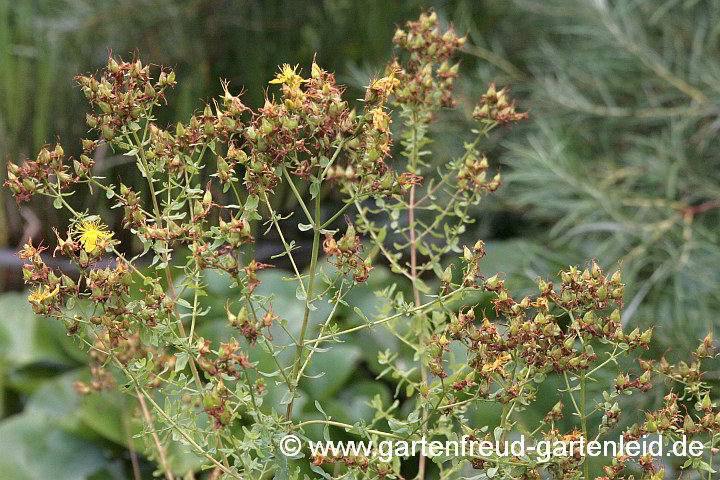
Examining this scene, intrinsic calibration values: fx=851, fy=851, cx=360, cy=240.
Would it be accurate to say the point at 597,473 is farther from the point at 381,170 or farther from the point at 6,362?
the point at 6,362

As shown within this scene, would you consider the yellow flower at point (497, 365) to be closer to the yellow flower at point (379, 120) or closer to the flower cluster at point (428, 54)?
the yellow flower at point (379, 120)

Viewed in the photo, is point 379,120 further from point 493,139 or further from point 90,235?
point 493,139

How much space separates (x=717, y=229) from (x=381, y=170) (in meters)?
1.29

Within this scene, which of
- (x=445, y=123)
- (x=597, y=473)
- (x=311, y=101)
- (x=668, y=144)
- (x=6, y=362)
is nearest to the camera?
(x=311, y=101)

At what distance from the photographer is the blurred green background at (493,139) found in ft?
4.57

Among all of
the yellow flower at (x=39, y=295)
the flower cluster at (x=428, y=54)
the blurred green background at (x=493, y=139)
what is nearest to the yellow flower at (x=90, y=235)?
the yellow flower at (x=39, y=295)

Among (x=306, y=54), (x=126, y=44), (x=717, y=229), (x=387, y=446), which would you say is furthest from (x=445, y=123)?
(x=387, y=446)

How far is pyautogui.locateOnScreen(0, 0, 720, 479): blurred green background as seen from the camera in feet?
4.57

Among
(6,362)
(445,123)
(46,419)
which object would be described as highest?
(445,123)

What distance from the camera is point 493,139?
219 centimetres

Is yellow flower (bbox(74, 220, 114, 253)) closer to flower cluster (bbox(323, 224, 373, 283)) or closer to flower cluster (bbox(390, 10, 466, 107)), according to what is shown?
flower cluster (bbox(323, 224, 373, 283))

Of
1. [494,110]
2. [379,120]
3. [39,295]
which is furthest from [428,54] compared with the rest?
[39,295]

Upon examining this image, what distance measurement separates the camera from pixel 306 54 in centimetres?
216

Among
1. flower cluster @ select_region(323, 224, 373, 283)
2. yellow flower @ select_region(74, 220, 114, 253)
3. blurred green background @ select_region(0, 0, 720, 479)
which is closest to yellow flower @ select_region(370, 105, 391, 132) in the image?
flower cluster @ select_region(323, 224, 373, 283)
